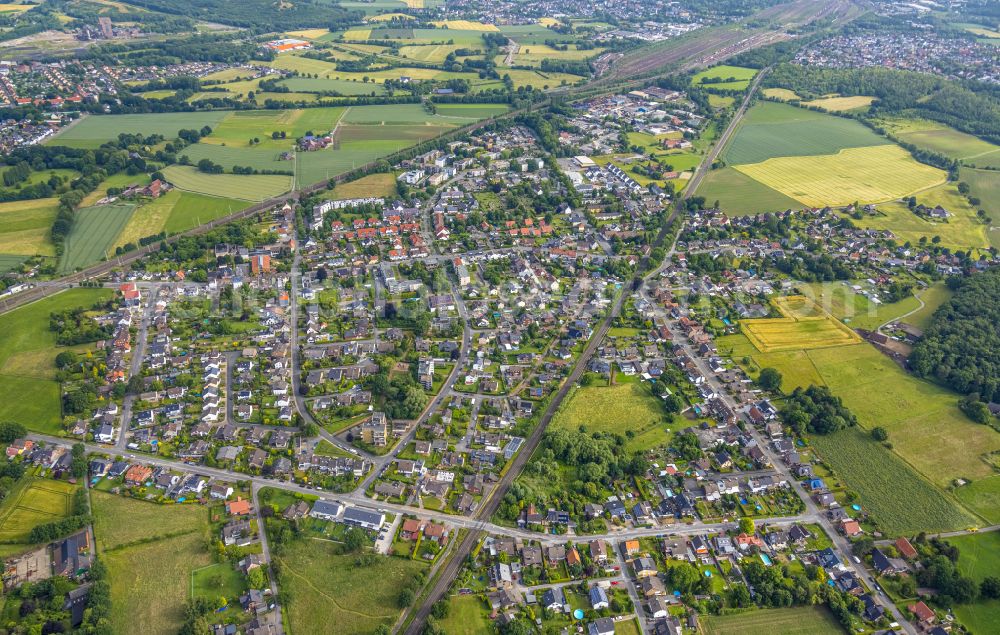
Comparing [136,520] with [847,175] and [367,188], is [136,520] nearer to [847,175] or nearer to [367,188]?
[367,188]

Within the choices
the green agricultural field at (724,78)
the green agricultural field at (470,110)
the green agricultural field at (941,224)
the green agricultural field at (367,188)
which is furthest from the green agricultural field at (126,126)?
the green agricultural field at (941,224)

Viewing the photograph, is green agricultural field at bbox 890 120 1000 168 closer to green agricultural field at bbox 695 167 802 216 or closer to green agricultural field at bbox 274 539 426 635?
green agricultural field at bbox 695 167 802 216

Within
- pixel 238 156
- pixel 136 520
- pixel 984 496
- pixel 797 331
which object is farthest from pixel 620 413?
pixel 238 156

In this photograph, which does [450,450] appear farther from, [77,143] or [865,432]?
[77,143]

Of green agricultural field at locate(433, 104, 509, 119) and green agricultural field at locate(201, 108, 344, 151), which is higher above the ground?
green agricultural field at locate(433, 104, 509, 119)

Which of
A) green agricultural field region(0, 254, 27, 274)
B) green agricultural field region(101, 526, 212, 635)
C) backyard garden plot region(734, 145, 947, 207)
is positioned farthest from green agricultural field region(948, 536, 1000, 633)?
green agricultural field region(0, 254, 27, 274)

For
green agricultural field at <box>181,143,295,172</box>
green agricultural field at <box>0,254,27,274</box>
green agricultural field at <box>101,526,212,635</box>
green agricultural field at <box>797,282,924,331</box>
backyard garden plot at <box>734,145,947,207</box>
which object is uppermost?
backyard garden plot at <box>734,145,947,207</box>

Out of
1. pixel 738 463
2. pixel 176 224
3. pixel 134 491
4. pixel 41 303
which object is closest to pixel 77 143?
pixel 176 224
